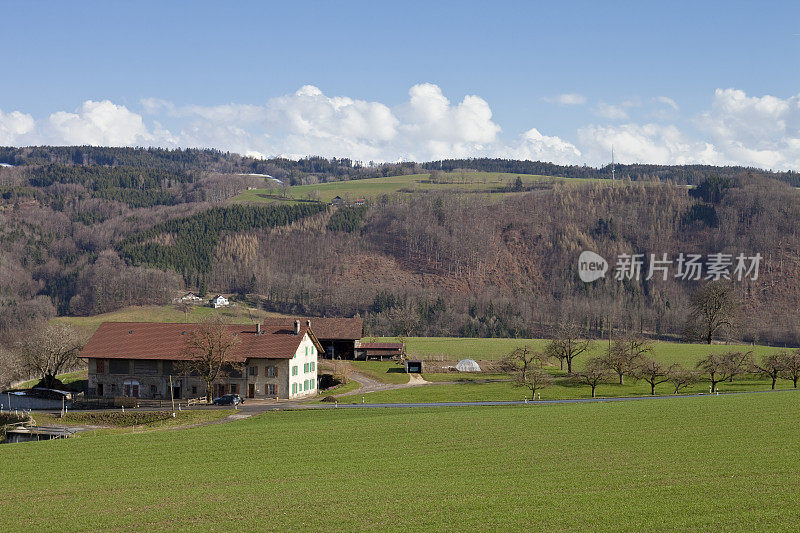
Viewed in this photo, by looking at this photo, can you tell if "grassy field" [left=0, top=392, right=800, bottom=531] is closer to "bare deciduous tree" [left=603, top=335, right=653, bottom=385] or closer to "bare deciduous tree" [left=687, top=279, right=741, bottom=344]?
"bare deciduous tree" [left=603, top=335, right=653, bottom=385]

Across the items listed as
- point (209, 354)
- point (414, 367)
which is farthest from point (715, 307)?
point (209, 354)

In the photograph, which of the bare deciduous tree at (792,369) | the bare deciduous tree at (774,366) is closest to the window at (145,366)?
the bare deciduous tree at (774,366)

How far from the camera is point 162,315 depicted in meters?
182

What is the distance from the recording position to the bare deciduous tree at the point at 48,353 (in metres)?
91.1

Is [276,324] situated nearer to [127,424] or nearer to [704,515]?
[127,424]

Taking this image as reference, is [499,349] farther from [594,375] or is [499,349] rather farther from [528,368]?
[594,375]

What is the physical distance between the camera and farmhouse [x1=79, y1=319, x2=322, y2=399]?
79875mm

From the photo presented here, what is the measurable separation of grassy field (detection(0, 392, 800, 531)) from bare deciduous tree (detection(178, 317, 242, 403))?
81.7ft

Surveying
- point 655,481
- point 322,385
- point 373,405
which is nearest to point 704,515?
point 655,481

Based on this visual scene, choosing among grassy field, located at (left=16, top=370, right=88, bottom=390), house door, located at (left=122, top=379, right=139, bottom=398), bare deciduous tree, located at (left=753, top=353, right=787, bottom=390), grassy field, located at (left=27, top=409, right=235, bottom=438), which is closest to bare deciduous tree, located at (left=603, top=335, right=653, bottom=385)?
bare deciduous tree, located at (left=753, top=353, right=787, bottom=390)

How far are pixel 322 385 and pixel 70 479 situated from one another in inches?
2184

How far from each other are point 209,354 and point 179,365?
4.99 meters

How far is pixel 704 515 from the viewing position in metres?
25.1

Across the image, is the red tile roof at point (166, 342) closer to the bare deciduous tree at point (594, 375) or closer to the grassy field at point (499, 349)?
the bare deciduous tree at point (594, 375)
